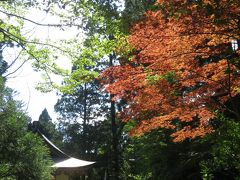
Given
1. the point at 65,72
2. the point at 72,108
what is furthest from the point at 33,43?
the point at 72,108

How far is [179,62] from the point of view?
23.0 feet

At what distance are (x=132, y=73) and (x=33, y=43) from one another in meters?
3.00

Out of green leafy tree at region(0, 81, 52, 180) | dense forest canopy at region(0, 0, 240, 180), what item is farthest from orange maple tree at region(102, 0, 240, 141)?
green leafy tree at region(0, 81, 52, 180)

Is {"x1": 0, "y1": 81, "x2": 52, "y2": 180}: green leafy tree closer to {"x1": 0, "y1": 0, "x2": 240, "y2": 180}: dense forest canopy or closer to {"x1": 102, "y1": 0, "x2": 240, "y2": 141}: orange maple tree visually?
{"x1": 0, "y1": 0, "x2": 240, "y2": 180}: dense forest canopy

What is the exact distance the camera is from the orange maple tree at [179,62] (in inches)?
229

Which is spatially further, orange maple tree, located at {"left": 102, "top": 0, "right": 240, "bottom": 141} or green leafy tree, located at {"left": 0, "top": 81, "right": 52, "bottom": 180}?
green leafy tree, located at {"left": 0, "top": 81, "right": 52, "bottom": 180}

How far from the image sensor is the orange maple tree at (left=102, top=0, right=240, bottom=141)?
581cm

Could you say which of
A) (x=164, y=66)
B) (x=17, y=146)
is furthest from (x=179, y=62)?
(x=17, y=146)

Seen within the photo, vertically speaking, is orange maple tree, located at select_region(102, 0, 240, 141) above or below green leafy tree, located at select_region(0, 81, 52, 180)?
above

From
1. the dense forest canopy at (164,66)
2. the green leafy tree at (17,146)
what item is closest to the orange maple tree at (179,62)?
the dense forest canopy at (164,66)

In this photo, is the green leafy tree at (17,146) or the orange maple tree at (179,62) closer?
the orange maple tree at (179,62)

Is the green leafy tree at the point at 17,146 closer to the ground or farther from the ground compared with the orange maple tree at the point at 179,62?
closer to the ground

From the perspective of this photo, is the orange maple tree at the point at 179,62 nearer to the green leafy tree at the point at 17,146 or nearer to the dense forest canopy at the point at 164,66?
the dense forest canopy at the point at 164,66

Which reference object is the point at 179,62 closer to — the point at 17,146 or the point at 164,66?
the point at 164,66
